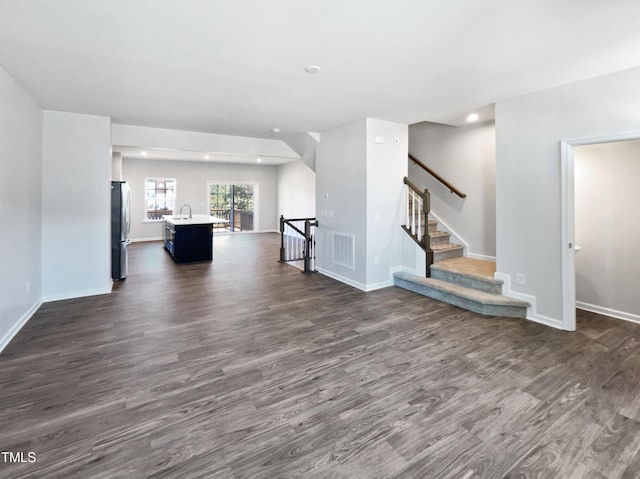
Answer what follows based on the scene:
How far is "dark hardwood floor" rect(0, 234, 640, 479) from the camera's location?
168cm

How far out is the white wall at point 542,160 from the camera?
303 centimetres

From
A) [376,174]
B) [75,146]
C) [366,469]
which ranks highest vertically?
[75,146]

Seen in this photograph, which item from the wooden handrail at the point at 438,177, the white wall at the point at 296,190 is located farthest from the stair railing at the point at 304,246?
the wooden handrail at the point at 438,177

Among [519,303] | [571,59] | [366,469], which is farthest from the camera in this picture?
[519,303]

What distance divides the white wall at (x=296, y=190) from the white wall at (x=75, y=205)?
238 inches

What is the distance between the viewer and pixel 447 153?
571 cm

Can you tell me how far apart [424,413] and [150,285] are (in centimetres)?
475

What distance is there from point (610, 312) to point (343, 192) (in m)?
3.86

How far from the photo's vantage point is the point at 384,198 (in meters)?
5.00

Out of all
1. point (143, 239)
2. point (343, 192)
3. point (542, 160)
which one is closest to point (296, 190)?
point (143, 239)

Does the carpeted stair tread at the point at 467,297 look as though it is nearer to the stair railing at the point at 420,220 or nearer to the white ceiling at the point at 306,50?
the stair railing at the point at 420,220

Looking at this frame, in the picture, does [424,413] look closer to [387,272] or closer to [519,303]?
[519,303]

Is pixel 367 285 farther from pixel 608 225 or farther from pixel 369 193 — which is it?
pixel 608 225

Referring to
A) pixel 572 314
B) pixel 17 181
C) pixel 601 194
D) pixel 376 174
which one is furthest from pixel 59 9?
pixel 601 194
